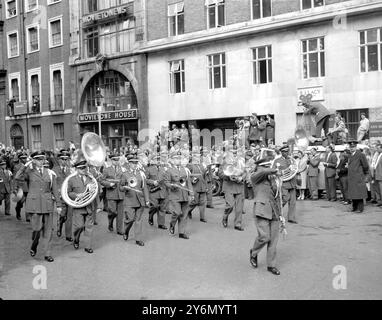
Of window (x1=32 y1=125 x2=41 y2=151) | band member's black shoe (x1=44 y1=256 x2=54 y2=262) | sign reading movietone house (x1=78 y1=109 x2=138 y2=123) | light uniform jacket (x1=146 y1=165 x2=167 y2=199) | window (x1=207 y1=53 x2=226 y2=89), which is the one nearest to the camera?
band member's black shoe (x1=44 y1=256 x2=54 y2=262)

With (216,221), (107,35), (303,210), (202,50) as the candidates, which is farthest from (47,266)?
(107,35)

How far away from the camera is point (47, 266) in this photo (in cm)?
891

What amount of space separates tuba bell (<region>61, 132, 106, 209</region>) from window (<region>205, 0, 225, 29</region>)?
16.2 meters

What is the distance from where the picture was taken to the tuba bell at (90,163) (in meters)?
9.92

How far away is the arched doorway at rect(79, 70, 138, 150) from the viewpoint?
3039 cm

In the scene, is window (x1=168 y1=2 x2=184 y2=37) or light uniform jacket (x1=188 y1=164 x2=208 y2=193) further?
window (x1=168 y1=2 x2=184 y2=37)

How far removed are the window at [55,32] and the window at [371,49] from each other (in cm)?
2129

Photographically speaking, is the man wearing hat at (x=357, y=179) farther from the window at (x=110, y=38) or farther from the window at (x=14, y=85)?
the window at (x=14, y=85)

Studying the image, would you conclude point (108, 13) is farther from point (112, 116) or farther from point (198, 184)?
point (198, 184)

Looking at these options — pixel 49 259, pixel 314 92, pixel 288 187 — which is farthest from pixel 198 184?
pixel 314 92

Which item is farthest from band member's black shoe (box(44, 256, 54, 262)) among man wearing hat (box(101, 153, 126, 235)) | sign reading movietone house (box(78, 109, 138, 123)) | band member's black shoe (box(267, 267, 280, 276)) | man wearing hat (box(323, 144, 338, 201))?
sign reading movietone house (box(78, 109, 138, 123))

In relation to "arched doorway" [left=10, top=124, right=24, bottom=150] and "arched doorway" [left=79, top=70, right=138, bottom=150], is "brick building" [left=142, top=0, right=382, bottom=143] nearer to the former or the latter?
"arched doorway" [left=79, top=70, right=138, bottom=150]

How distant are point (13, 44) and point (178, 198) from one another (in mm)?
30759

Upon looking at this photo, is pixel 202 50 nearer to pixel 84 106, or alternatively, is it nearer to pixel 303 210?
pixel 84 106
